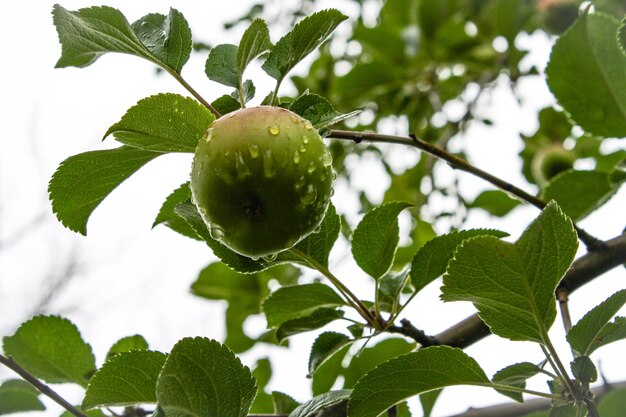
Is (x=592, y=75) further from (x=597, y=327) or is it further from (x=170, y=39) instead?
(x=170, y=39)

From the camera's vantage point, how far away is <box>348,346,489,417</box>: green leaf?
2.15 feet

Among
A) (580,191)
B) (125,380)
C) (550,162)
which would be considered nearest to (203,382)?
(125,380)

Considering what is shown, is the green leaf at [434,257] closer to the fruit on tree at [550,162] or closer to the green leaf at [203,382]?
the green leaf at [203,382]

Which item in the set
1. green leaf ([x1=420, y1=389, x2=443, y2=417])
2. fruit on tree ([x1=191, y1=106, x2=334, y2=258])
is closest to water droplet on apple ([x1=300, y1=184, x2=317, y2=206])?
fruit on tree ([x1=191, y1=106, x2=334, y2=258])

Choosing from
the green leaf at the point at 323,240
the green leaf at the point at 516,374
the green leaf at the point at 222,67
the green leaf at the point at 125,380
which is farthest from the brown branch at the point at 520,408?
the green leaf at the point at 222,67

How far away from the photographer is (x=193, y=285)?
1583mm

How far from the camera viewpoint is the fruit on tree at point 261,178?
589 mm

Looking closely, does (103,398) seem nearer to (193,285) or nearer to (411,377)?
(411,377)

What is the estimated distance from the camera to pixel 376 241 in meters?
0.86

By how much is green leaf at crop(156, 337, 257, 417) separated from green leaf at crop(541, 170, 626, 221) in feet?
1.84

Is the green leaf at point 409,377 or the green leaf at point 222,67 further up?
the green leaf at point 222,67

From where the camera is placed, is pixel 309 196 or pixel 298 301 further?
pixel 298 301

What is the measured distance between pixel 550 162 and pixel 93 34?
1210mm

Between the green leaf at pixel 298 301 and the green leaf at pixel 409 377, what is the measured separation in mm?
221
